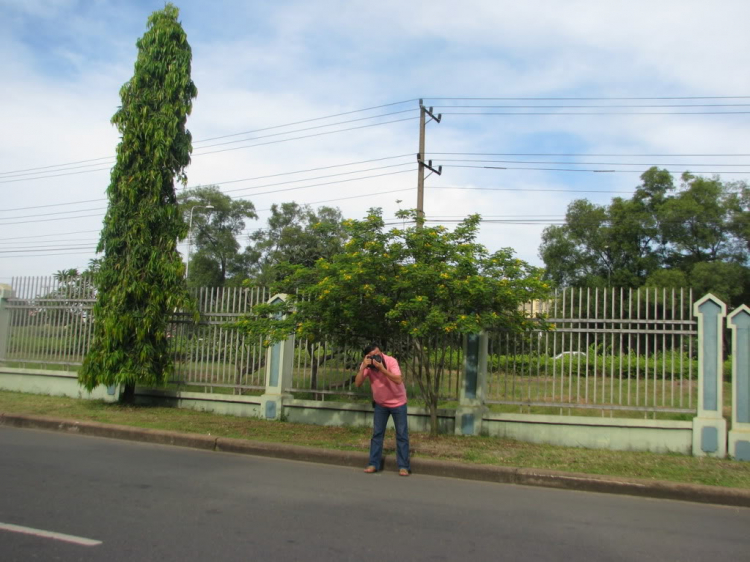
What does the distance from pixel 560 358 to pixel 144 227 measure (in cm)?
732

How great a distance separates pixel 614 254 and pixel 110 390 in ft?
106

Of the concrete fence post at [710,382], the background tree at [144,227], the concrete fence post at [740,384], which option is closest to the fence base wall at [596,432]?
the concrete fence post at [710,382]

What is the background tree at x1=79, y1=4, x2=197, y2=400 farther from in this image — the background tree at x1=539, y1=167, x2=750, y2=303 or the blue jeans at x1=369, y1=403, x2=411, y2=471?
the background tree at x1=539, y1=167, x2=750, y2=303

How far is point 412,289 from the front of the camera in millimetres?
8570

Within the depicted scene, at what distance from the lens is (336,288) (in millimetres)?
8516

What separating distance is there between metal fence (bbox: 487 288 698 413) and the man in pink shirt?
8.05 feet

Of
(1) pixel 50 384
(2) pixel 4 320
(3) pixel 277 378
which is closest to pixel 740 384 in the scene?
(3) pixel 277 378

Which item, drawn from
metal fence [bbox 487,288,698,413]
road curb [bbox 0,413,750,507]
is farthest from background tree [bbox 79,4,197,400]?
metal fence [bbox 487,288,698,413]

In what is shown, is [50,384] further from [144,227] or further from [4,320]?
[144,227]

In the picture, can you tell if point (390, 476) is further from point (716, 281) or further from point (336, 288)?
point (716, 281)

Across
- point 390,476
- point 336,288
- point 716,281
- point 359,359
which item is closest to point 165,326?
point 359,359

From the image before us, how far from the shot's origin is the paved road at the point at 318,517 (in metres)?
4.62

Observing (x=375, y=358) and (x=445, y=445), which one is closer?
(x=375, y=358)

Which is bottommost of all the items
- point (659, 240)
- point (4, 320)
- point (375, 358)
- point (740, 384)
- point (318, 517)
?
point (318, 517)
